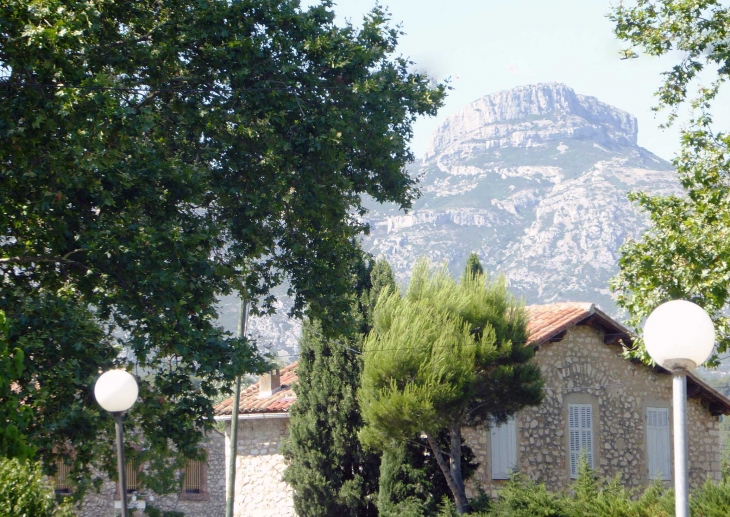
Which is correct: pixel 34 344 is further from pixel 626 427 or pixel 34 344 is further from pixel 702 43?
pixel 626 427

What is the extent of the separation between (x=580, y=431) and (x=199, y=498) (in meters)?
13.2

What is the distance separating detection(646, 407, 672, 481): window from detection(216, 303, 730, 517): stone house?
24 mm

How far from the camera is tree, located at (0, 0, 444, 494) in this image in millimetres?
11656

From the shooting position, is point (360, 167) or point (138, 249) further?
point (360, 167)

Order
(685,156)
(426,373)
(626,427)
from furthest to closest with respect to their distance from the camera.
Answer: (626,427), (426,373), (685,156)

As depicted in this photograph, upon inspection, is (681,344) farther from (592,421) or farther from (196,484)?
(196,484)

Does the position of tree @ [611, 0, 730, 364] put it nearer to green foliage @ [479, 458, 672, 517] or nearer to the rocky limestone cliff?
green foliage @ [479, 458, 672, 517]

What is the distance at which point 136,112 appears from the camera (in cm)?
1325

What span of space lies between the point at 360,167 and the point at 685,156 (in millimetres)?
5115

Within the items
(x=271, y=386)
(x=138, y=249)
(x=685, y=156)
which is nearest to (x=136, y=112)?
(x=138, y=249)

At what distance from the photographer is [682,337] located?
201 inches

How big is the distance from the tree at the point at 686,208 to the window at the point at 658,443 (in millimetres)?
7929

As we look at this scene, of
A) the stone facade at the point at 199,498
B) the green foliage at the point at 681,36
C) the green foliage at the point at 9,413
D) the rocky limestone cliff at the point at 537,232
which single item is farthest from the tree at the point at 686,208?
the rocky limestone cliff at the point at 537,232

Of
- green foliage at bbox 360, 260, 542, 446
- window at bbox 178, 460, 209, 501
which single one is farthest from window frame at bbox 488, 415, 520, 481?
window at bbox 178, 460, 209, 501
